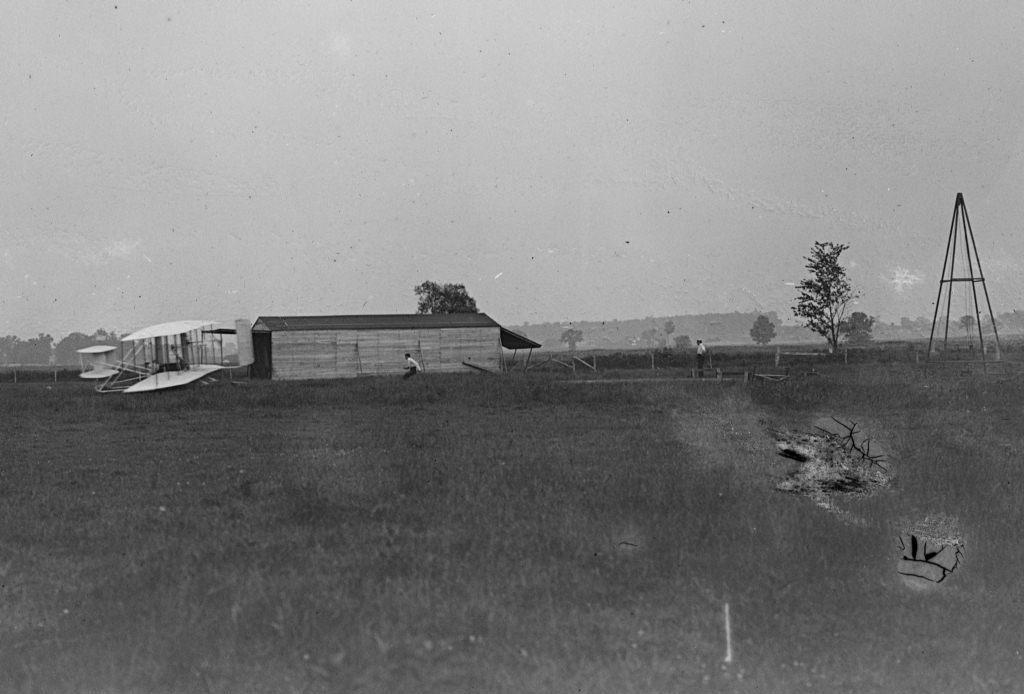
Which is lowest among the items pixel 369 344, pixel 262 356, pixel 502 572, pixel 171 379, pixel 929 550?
pixel 929 550

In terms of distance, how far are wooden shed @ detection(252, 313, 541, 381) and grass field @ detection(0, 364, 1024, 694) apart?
1218 inches

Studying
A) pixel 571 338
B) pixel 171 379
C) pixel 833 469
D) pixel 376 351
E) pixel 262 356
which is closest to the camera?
pixel 833 469

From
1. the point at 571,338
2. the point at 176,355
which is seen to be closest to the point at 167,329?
the point at 176,355

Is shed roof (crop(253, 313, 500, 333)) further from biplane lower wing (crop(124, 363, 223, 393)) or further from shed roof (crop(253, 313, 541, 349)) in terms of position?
biplane lower wing (crop(124, 363, 223, 393))

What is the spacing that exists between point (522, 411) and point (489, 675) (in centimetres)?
1595

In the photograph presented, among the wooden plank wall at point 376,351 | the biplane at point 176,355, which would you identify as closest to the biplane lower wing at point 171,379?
the biplane at point 176,355

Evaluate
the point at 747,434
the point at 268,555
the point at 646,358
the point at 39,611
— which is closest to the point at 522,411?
the point at 747,434

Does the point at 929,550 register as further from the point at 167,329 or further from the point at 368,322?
the point at 368,322

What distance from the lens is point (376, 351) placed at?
46.9 metres

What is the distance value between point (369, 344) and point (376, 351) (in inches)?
23.9

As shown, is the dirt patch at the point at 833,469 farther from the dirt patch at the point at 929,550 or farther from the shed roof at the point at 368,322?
the shed roof at the point at 368,322

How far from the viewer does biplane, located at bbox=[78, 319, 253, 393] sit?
35.0 metres

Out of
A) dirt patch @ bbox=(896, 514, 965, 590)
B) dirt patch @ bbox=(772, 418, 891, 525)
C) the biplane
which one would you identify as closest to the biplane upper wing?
the biplane

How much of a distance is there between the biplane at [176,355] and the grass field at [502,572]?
2160cm
